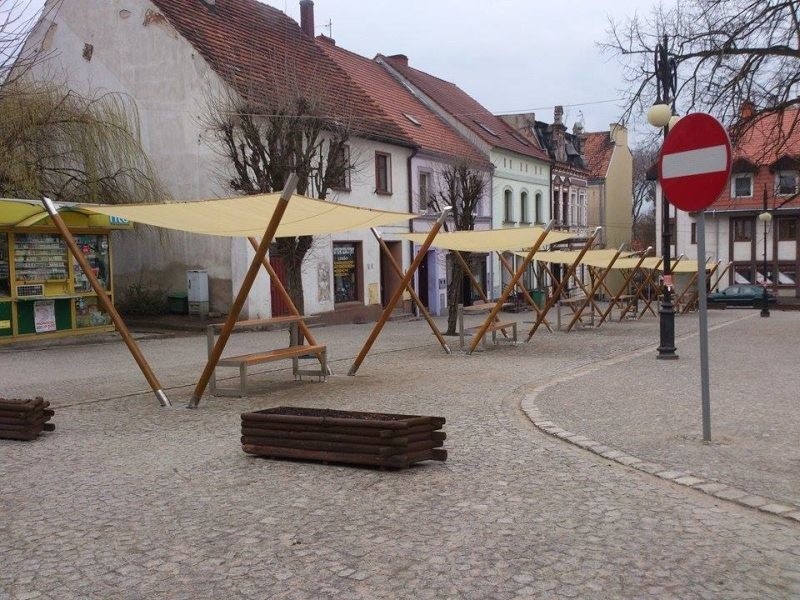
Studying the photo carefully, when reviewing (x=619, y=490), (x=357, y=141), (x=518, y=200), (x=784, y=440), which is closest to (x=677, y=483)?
(x=619, y=490)

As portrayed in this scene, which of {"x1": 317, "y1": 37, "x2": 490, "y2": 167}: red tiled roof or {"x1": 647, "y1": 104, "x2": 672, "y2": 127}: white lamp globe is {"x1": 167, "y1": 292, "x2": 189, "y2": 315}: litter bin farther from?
{"x1": 647, "y1": 104, "x2": 672, "y2": 127}: white lamp globe

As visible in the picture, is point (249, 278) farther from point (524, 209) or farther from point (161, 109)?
point (524, 209)

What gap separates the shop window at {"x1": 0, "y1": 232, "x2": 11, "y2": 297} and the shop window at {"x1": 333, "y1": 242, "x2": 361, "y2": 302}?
11135 millimetres

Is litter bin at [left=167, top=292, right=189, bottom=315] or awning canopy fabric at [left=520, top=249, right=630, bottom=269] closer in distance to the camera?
awning canopy fabric at [left=520, top=249, right=630, bottom=269]

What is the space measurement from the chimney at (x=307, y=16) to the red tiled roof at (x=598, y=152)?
28.5 m

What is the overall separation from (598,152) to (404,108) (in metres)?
27.3

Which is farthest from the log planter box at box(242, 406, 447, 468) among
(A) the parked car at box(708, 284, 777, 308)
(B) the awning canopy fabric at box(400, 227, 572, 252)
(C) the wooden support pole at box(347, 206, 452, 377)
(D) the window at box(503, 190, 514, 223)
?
(A) the parked car at box(708, 284, 777, 308)

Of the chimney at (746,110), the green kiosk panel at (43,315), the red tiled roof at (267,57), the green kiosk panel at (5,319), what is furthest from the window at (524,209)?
the green kiosk panel at (5,319)

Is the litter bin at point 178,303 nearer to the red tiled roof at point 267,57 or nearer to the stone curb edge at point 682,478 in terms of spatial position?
the red tiled roof at point 267,57

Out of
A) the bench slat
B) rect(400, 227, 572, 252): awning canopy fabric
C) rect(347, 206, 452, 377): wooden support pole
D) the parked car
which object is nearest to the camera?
the bench slat

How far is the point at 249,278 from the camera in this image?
8352 millimetres

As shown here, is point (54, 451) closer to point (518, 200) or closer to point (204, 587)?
point (204, 587)

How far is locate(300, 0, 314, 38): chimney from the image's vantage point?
3025 cm

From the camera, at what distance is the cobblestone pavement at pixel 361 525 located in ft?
12.8
